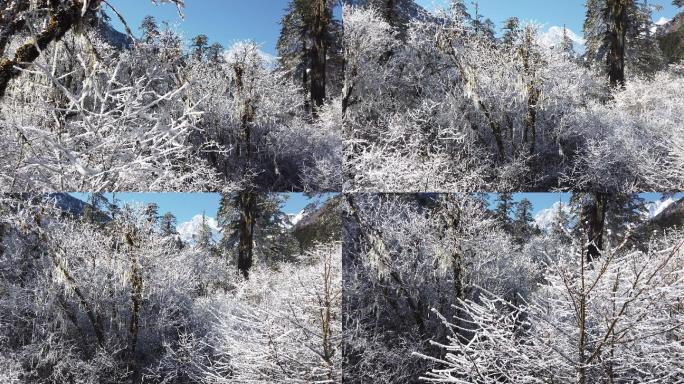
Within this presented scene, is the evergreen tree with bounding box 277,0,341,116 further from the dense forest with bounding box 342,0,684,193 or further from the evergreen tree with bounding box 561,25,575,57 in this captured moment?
the evergreen tree with bounding box 561,25,575,57

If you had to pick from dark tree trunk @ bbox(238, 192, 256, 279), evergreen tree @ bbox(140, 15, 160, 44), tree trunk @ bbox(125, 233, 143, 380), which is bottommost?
tree trunk @ bbox(125, 233, 143, 380)

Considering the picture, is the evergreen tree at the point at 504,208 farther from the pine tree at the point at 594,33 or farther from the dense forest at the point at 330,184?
the pine tree at the point at 594,33

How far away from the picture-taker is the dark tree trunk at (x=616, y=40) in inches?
136

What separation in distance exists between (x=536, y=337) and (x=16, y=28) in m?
2.58

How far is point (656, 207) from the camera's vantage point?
3.29 metres

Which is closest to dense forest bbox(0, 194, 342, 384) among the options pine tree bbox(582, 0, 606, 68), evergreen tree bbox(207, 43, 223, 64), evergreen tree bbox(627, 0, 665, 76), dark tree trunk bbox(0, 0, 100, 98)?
evergreen tree bbox(207, 43, 223, 64)

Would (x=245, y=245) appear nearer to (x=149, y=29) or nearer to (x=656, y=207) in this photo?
(x=149, y=29)

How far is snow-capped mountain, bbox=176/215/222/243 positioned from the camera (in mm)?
3387

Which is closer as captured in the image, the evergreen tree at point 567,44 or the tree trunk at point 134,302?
the evergreen tree at point 567,44

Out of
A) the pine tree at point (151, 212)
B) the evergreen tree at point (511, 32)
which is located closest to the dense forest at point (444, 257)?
the evergreen tree at point (511, 32)

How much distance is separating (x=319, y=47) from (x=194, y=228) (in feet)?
4.31

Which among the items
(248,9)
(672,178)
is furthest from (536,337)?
(248,9)

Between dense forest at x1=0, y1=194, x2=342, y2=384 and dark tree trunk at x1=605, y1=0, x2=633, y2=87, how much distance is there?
1801 mm

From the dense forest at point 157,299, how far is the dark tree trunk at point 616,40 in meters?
1.80
